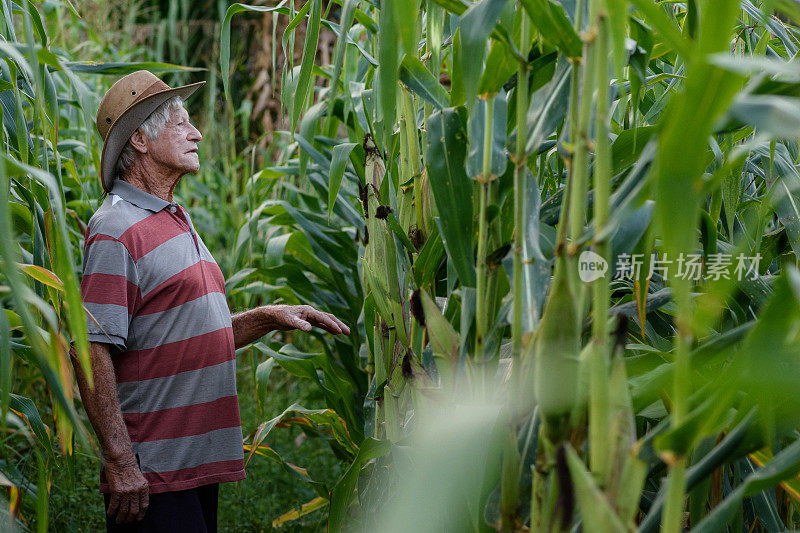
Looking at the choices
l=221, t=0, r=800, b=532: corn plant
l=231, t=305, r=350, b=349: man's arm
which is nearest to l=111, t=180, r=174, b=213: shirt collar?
l=231, t=305, r=350, b=349: man's arm

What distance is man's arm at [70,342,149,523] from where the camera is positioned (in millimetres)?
1095

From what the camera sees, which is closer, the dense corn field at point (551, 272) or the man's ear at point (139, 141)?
the dense corn field at point (551, 272)

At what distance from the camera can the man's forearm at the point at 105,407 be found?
1092 mm

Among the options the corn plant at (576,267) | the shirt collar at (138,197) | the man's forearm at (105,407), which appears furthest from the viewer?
the shirt collar at (138,197)

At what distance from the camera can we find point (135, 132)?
1.29m

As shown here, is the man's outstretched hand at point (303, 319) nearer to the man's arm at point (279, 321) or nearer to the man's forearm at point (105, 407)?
the man's arm at point (279, 321)

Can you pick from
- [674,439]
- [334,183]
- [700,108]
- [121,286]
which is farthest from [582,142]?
[121,286]

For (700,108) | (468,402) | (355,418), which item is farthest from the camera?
(355,418)

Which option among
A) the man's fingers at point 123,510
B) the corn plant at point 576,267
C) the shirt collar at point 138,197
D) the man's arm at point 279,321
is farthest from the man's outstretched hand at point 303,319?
the man's fingers at point 123,510

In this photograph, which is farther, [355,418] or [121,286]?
[355,418]

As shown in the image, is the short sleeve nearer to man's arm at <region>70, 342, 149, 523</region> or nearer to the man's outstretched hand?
man's arm at <region>70, 342, 149, 523</region>

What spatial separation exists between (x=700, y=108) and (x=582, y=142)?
0.32ft

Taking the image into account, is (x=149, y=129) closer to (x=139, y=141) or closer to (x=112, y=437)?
(x=139, y=141)

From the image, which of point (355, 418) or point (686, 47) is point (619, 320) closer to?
point (686, 47)
